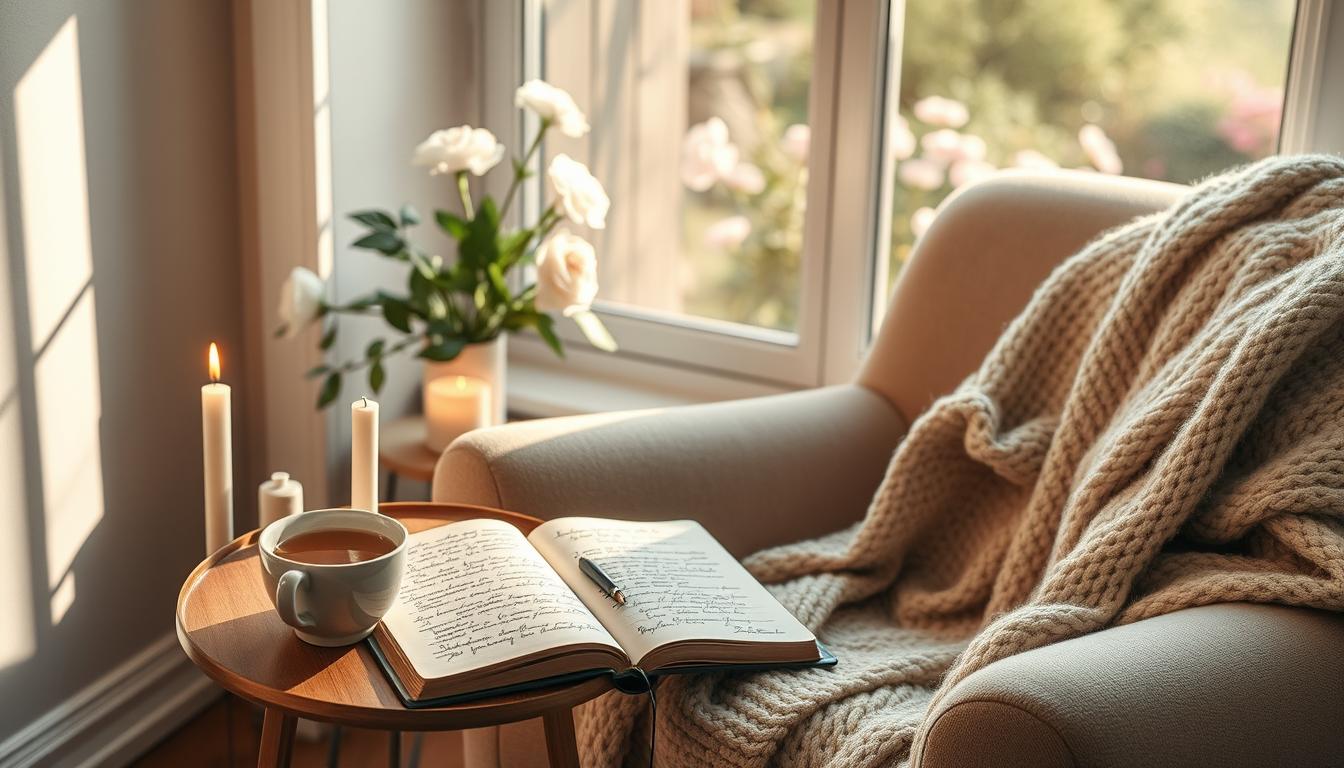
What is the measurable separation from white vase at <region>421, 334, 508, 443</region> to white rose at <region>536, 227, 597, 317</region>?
0.55 feet

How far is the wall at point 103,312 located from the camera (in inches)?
57.7

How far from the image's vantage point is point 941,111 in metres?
1.89

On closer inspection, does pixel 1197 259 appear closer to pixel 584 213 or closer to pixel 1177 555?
pixel 1177 555

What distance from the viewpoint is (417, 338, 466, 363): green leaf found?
1.70 m

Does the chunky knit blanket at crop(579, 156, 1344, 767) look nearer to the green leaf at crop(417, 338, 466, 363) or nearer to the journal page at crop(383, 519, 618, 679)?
the journal page at crop(383, 519, 618, 679)

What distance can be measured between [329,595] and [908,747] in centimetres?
49

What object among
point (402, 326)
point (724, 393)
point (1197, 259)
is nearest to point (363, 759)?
point (402, 326)

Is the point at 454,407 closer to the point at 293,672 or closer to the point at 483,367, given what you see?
the point at 483,367

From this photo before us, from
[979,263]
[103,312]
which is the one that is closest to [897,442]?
[979,263]

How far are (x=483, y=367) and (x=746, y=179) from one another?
589 mm

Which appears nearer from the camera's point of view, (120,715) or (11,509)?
(11,509)

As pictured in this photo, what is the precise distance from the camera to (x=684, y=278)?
2189 millimetres

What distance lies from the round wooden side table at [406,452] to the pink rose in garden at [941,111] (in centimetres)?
88

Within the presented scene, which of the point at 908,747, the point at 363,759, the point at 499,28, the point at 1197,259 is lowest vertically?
the point at 363,759
